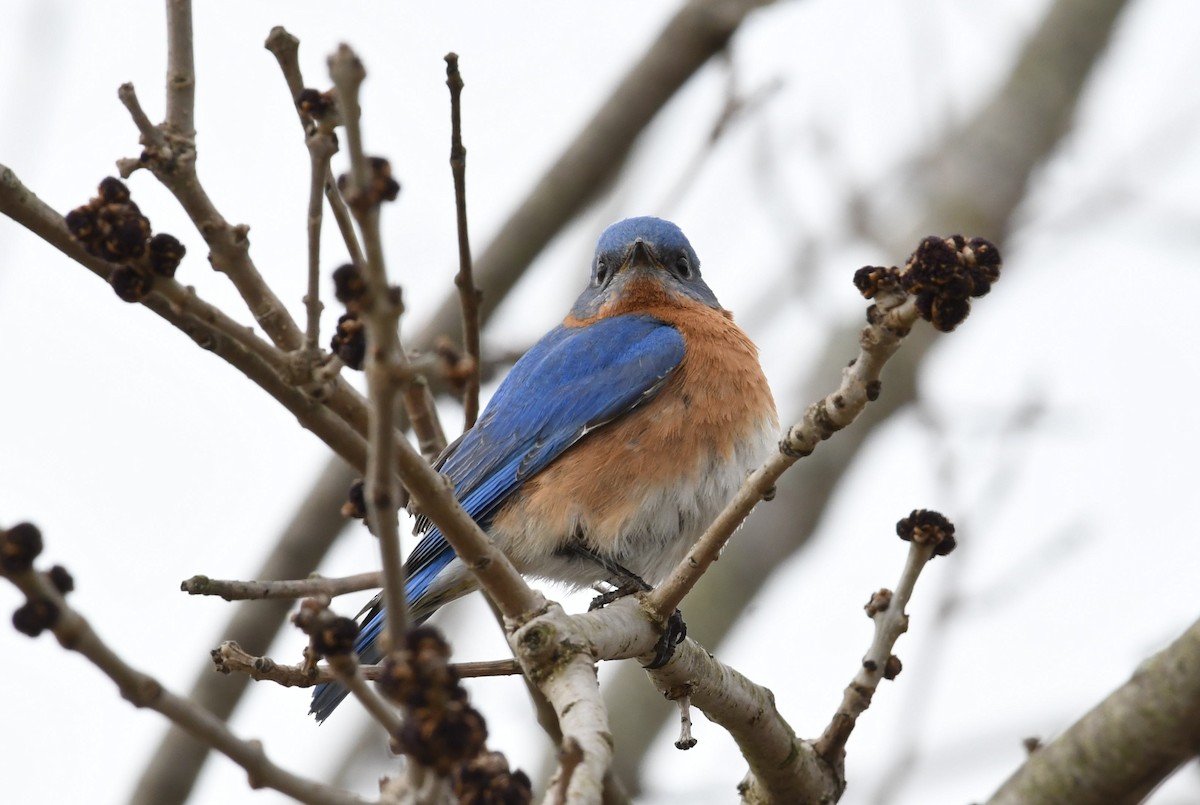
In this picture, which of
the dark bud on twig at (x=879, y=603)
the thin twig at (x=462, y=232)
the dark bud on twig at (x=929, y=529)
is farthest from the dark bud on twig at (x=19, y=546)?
the dark bud on twig at (x=879, y=603)

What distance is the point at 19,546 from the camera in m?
1.93

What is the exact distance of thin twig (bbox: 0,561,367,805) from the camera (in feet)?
6.63

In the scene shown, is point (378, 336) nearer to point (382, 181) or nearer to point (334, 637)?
point (382, 181)

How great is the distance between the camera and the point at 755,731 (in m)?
4.12

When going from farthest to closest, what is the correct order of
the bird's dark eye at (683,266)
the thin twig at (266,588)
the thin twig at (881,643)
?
the bird's dark eye at (683,266)
the thin twig at (881,643)
the thin twig at (266,588)

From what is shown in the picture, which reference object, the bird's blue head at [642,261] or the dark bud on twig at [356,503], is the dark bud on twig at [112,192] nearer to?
the dark bud on twig at [356,503]

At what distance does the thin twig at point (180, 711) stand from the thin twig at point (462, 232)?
5.70 feet

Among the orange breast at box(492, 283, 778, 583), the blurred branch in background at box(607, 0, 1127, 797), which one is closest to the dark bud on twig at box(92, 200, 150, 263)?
the orange breast at box(492, 283, 778, 583)

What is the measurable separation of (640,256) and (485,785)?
4579 mm

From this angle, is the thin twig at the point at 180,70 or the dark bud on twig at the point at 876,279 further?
the thin twig at the point at 180,70

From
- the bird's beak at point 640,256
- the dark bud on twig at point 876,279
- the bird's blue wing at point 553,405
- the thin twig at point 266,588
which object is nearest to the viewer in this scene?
the dark bud on twig at point 876,279

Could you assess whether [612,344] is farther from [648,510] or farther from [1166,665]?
[1166,665]

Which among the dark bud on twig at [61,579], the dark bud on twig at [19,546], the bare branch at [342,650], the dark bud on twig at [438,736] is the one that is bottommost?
the dark bud on twig at [438,736]

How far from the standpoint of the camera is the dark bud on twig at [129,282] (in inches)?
91.8
